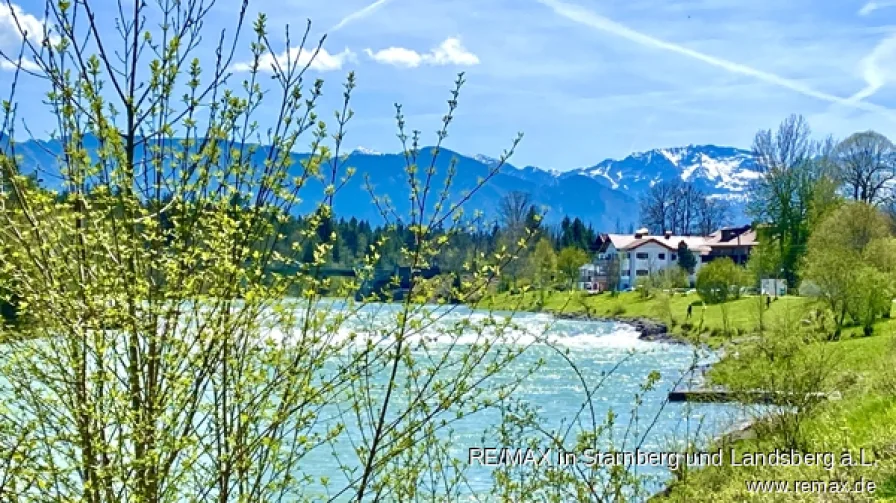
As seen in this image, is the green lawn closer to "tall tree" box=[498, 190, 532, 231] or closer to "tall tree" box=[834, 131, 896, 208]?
"tall tree" box=[498, 190, 532, 231]

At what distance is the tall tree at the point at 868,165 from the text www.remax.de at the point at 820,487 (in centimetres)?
4886

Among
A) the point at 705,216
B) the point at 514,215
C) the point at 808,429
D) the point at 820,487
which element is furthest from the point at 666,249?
the point at 820,487

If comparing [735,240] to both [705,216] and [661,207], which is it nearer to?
[661,207]

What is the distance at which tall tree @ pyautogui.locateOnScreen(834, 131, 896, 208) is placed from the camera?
1997 inches

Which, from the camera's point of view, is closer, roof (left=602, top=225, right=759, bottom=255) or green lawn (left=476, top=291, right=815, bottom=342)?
green lawn (left=476, top=291, right=815, bottom=342)

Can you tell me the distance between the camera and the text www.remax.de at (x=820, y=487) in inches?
235

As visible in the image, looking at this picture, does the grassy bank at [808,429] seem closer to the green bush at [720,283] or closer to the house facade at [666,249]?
the green bush at [720,283]

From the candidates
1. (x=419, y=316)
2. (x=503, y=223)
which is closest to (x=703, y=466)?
(x=503, y=223)

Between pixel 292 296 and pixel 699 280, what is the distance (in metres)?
44.9

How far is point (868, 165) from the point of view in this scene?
51000 mm

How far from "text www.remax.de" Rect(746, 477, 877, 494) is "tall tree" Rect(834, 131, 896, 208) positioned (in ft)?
160

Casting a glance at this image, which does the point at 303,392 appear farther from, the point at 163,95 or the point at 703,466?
the point at 703,466

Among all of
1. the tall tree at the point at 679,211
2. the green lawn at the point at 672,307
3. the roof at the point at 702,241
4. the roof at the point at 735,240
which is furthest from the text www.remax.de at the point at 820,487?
the tall tree at the point at 679,211

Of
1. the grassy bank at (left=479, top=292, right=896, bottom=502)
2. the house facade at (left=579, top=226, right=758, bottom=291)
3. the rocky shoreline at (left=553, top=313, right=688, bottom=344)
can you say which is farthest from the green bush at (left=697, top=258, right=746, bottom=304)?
the house facade at (left=579, top=226, right=758, bottom=291)
